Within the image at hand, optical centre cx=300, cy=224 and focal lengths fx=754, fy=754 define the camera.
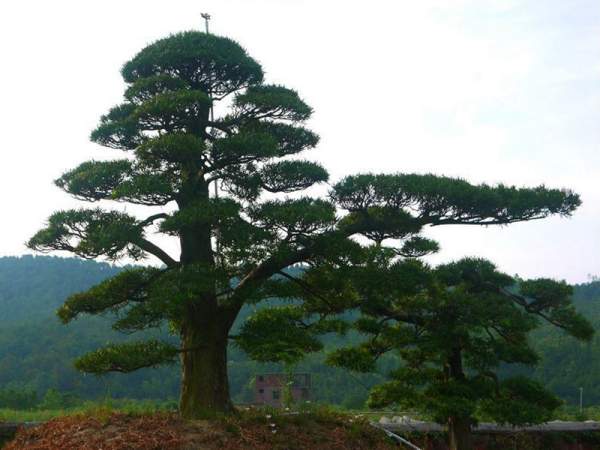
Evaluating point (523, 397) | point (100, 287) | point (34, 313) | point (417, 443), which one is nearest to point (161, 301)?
point (100, 287)

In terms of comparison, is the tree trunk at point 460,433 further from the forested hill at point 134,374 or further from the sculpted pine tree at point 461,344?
the forested hill at point 134,374

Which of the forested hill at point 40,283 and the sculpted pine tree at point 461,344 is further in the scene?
the forested hill at point 40,283

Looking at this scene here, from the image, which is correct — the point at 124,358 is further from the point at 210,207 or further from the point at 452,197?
the point at 452,197

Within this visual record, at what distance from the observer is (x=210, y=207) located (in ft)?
21.4

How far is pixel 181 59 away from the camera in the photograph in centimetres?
735

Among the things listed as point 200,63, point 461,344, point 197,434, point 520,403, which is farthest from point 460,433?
point 200,63

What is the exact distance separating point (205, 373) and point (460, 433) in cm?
331

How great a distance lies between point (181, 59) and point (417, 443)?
21.1 feet

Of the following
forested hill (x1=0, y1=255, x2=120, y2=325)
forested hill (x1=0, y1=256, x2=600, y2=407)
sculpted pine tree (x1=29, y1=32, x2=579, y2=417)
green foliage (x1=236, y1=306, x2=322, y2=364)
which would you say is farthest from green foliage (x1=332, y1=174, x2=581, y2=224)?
forested hill (x1=0, y1=255, x2=120, y2=325)

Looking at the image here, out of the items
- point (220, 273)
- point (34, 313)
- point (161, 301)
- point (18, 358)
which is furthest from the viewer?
point (34, 313)

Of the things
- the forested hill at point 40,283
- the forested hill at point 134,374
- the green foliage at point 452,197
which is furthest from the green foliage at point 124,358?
the forested hill at point 40,283

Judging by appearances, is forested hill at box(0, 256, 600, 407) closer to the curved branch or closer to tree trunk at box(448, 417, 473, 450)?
tree trunk at box(448, 417, 473, 450)

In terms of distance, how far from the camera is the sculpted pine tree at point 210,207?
6531 millimetres

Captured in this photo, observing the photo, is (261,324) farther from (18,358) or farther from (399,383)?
(18,358)
